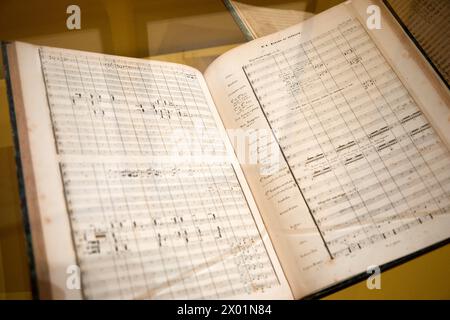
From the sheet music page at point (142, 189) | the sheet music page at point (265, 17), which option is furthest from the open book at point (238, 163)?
the sheet music page at point (265, 17)

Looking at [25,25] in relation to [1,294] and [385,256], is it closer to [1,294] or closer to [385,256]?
[1,294]

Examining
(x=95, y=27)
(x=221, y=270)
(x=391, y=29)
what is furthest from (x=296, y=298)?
(x=95, y=27)

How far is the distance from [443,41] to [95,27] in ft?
2.70

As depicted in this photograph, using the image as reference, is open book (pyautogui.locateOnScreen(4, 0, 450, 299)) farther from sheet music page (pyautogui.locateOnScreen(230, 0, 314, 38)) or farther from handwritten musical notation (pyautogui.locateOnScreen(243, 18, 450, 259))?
sheet music page (pyautogui.locateOnScreen(230, 0, 314, 38))

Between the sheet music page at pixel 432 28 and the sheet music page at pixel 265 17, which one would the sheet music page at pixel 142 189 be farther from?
the sheet music page at pixel 432 28

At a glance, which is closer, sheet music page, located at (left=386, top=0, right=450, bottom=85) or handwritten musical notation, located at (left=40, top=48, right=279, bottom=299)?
handwritten musical notation, located at (left=40, top=48, right=279, bottom=299)

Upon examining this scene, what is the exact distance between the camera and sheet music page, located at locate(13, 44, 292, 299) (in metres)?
0.51

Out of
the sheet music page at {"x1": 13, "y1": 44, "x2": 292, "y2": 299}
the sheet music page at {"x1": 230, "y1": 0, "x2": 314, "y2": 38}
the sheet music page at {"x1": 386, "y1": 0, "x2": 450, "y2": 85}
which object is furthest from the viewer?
the sheet music page at {"x1": 230, "y1": 0, "x2": 314, "y2": 38}

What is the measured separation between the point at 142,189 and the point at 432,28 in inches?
25.5

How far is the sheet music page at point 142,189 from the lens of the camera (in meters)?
0.51

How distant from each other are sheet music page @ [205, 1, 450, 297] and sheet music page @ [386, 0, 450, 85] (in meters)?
0.05

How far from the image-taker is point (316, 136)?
0.67 metres

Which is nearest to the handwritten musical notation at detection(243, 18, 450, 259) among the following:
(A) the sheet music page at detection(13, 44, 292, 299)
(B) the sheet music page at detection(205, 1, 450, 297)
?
(B) the sheet music page at detection(205, 1, 450, 297)

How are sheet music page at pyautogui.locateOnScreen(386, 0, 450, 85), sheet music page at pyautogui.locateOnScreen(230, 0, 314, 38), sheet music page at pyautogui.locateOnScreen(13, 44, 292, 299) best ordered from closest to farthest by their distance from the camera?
1. sheet music page at pyautogui.locateOnScreen(13, 44, 292, 299)
2. sheet music page at pyautogui.locateOnScreen(386, 0, 450, 85)
3. sheet music page at pyautogui.locateOnScreen(230, 0, 314, 38)
